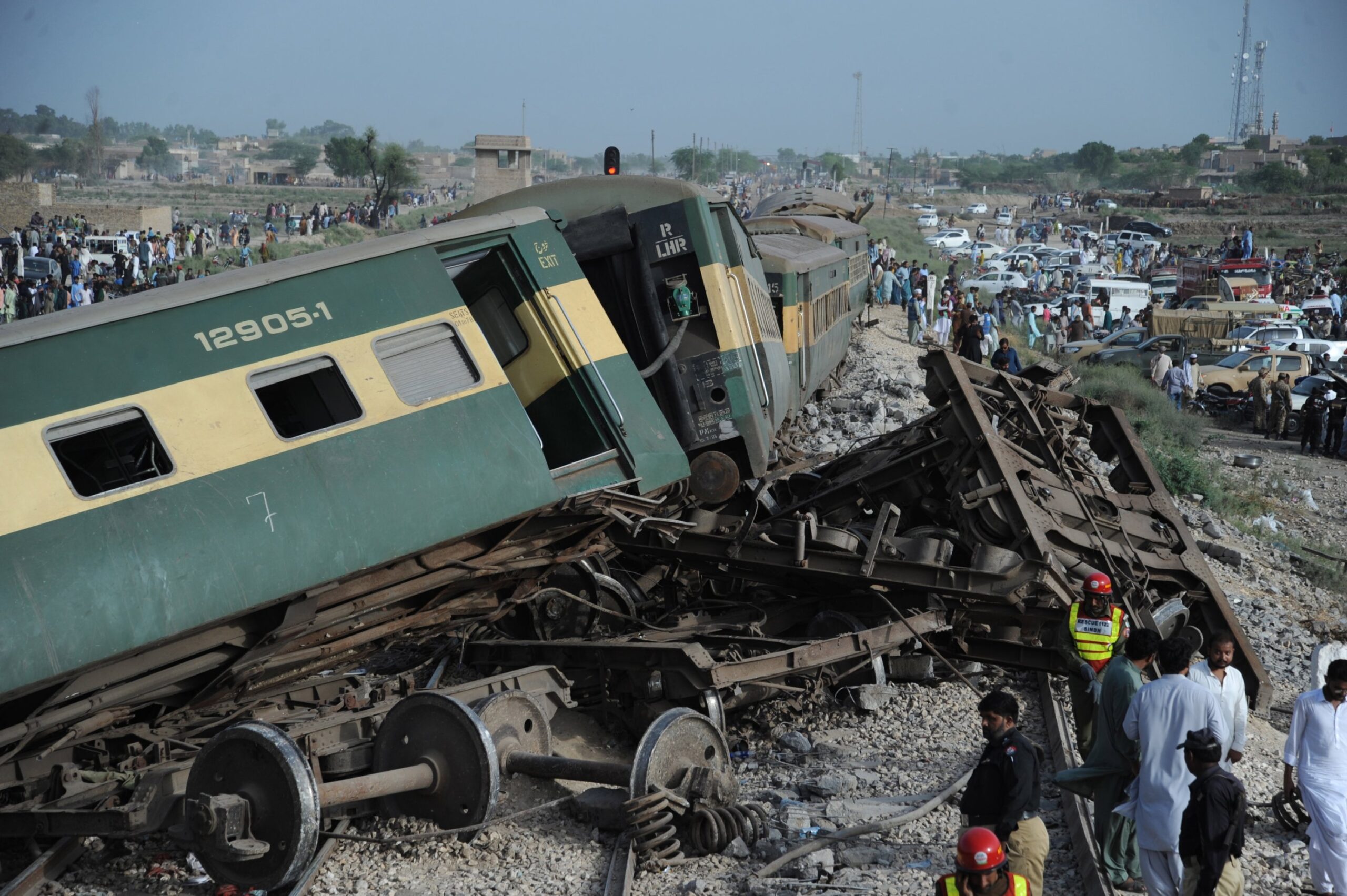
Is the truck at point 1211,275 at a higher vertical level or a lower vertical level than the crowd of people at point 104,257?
lower

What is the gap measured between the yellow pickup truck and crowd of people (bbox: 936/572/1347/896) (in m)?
24.1

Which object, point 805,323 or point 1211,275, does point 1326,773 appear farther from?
point 1211,275

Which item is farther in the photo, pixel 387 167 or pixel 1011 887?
pixel 387 167

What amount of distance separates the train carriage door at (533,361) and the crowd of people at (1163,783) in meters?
3.49

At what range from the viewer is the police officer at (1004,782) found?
224 inches

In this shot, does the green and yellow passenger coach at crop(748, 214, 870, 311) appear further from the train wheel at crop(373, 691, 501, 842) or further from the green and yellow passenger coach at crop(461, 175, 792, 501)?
the train wheel at crop(373, 691, 501, 842)

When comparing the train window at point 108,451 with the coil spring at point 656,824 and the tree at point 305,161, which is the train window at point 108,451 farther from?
the tree at point 305,161

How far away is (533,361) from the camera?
876cm

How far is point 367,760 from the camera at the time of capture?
7.43m

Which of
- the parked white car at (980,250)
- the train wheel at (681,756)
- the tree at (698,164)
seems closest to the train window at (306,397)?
A: the train wheel at (681,756)

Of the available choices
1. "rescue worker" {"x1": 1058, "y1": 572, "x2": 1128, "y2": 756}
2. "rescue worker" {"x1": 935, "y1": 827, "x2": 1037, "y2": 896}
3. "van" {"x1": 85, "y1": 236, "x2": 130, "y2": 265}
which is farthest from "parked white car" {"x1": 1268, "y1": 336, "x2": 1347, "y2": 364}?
"van" {"x1": 85, "y1": 236, "x2": 130, "y2": 265}

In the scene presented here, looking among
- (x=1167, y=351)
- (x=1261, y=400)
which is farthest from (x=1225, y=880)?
(x=1167, y=351)

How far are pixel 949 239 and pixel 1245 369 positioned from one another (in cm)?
4239

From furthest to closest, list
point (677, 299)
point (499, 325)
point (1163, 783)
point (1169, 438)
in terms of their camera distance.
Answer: point (1169, 438), point (677, 299), point (499, 325), point (1163, 783)
